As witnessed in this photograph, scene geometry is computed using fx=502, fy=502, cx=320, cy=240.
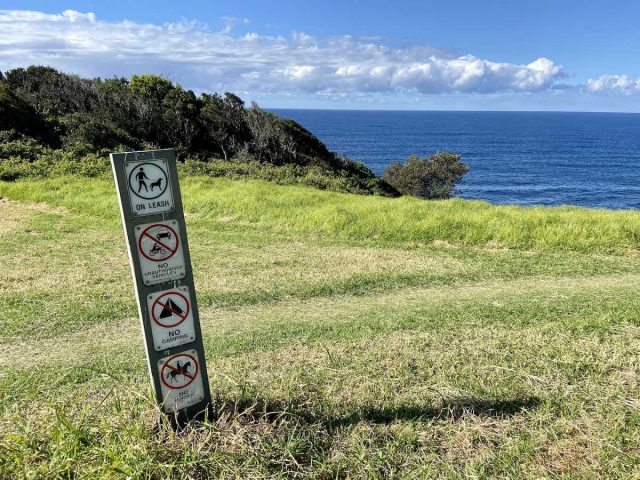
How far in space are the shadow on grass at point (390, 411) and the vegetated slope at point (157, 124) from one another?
2479cm

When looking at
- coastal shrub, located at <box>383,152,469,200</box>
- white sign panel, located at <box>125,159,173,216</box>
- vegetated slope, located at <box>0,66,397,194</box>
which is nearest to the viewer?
white sign panel, located at <box>125,159,173,216</box>

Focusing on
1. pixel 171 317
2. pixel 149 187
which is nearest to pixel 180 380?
pixel 171 317

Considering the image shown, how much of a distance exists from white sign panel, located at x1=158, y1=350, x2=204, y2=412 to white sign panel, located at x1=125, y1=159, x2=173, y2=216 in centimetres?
99

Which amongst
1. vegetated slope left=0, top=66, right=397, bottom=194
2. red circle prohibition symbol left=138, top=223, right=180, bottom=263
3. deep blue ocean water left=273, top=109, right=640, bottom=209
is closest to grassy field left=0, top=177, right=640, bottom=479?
red circle prohibition symbol left=138, top=223, right=180, bottom=263

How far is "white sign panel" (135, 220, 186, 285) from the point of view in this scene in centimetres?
301

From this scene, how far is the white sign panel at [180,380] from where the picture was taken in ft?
10.7

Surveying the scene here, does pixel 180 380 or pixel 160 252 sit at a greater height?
pixel 160 252

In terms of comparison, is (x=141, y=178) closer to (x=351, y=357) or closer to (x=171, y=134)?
(x=351, y=357)

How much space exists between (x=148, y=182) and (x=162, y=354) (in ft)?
3.63

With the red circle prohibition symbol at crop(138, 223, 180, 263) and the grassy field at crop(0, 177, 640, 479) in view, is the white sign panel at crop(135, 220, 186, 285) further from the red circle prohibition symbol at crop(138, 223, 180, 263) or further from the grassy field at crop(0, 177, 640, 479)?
the grassy field at crop(0, 177, 640, 479)

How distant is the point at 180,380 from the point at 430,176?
4289 cm

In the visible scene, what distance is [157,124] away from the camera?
37.3 meters

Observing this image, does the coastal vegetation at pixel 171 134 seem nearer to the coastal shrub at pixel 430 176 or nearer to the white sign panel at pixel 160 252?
the coastal shrub at pixel 430 176

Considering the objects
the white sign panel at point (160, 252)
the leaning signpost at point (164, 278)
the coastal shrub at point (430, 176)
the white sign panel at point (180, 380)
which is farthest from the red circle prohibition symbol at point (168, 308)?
the coastal shrub at point (430, 176)
